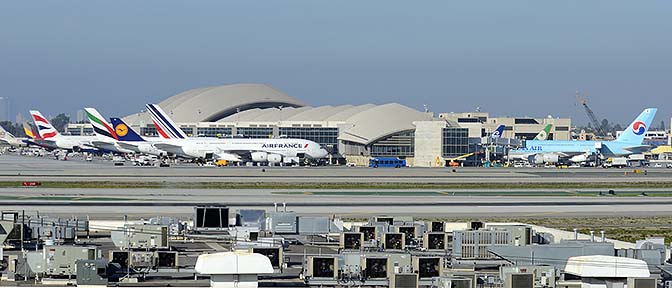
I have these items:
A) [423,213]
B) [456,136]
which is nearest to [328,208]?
[423,213]

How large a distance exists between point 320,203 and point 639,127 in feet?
393

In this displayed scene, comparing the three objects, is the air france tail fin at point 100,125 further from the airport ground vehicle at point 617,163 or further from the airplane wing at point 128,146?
the airport ground vehicle at point 617,163

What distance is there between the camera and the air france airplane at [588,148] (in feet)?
611

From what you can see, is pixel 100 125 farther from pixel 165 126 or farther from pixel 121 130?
pixel 165 126

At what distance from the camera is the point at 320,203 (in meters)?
85.8

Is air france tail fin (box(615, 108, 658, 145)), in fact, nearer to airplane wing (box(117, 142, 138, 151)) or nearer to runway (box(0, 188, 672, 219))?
airplane wing (box(117, 142, 138, 151))

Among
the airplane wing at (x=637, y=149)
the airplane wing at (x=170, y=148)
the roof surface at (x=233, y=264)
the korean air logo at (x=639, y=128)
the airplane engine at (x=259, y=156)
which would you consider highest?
the korean air logo at (x=639, y=128)

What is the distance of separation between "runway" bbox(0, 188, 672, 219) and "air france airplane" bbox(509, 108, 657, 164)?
87.0 meters

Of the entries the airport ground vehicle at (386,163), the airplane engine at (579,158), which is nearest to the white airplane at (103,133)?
the airport ground vehicle at (386,163)

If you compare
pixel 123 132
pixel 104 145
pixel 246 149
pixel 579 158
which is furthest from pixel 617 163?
pixel 104 145

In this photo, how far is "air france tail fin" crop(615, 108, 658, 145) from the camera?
19300 centimetres

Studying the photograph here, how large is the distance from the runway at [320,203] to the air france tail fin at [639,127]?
97.4 m

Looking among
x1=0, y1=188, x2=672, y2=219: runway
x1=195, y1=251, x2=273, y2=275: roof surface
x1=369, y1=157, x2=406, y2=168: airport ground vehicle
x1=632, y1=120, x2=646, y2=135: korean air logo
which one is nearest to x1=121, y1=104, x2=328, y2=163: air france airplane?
x1=369, y1=157, x2=406, y2=168: airport ground vehicle

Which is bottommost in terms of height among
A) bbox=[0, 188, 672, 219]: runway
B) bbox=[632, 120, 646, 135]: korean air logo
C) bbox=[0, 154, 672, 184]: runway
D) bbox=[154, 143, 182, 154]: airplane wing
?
bbox=[0, 188, 672, 219]: runway
